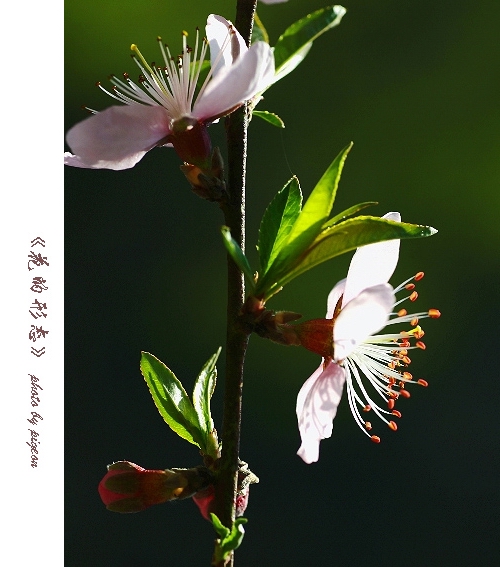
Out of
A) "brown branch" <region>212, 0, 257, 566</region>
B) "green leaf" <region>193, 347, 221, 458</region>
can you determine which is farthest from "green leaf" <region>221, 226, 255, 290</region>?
"green leaf" <region>193, 347, 221, 458</region>

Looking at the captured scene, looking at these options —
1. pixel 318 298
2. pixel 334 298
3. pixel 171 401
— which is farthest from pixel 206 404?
pixel 318 298

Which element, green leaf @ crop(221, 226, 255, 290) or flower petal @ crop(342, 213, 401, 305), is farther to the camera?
flower petal @ crop(342, 213, 401, 305)

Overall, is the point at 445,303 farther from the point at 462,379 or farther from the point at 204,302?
the point at 204,302

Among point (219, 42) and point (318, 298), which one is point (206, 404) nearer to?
point (219, 42)

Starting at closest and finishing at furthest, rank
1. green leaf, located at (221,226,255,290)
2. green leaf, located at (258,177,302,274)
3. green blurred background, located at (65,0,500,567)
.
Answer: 1. green leaf, located at (221,226,255,290)
2. green leaf, located at (258,177,302,274)
3. green blurred background, located at (65,0,500,567)

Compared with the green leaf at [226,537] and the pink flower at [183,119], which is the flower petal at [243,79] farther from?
the green leaf at [226,537]

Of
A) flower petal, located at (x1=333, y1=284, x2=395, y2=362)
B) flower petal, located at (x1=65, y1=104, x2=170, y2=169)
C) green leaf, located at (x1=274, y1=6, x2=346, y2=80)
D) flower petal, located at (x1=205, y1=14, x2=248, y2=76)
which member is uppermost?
flower petal, located at (x1=205, y1=14, x2=248, y2=76)

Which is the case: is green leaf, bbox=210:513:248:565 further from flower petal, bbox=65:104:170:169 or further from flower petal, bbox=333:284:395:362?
flower petal, bbox=65:104:170:169

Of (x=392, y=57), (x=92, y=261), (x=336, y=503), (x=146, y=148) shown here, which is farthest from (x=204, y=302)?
(x=146, y=148)
